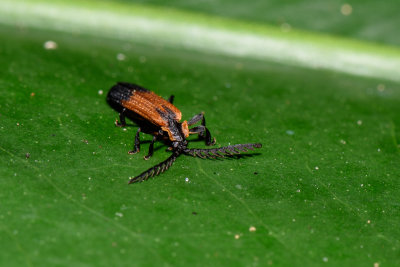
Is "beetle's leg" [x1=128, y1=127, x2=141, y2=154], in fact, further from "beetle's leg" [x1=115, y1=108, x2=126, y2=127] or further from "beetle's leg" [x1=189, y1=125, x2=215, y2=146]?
"beetle's leg" [x1=189, y1=125, x2=215, y2=146]

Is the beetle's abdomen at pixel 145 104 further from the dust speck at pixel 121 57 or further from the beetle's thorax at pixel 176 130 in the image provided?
the dust speck at pixel 121 57

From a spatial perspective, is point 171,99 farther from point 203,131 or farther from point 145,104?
point 203,131

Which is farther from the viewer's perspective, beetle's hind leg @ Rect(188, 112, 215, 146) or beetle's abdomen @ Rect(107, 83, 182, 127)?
beetle's abdomen @ Rect(107, 83, 182, 127)

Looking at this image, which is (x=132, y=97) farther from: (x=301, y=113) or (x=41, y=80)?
(x=301, y=113)

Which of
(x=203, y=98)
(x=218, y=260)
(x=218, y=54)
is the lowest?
(x=218, y=260)

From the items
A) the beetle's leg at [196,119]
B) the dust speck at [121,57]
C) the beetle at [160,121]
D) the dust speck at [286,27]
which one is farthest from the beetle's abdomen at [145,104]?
the dust speck at [286,27]

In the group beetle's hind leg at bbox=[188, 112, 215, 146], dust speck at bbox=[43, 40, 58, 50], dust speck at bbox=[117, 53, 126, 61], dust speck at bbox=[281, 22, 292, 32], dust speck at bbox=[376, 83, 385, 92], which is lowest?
beetle's hind leg at bbox=[188, 112, 215, 146]

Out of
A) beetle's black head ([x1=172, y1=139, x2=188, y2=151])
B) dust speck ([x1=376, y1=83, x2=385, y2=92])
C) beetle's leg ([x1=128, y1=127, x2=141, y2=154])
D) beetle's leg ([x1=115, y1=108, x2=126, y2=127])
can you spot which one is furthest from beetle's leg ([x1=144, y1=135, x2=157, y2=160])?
dust speck ([x1=376, y1=83, x2=385, y2=92])

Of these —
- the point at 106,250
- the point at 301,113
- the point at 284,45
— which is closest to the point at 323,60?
the point at 284,45
